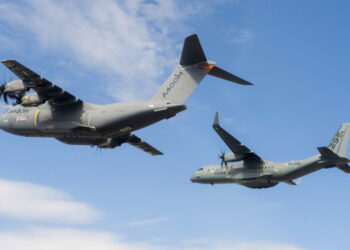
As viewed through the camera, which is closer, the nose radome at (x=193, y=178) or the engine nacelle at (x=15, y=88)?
the engine nacelle at (x=15, y=88)

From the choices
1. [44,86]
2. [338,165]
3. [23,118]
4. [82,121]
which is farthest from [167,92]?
[338,165]

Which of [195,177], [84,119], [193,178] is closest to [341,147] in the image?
[195,177]

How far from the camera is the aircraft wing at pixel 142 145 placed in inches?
1096

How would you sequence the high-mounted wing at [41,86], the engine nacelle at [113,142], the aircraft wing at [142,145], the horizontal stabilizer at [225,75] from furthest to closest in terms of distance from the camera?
the aircraft wing at [142,145]
the engine nacelle at [113,142]
the horizontal stabilizer at [225,75]
the high-mounted wing at [41,86]

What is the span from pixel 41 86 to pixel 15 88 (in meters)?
1.70

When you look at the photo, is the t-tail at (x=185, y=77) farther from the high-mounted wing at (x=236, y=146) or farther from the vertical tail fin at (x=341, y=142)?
the vertical tail fin at (x=341, y=142)

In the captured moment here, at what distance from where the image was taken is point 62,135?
933 inches

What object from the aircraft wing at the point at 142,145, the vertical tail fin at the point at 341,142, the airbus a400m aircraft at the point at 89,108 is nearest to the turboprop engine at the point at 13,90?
the airbus a400m aircraft at the point at 89,108

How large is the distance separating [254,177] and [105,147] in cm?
1384

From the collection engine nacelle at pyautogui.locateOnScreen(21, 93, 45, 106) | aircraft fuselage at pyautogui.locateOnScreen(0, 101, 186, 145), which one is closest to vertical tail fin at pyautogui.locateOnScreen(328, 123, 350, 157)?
aircraft fuselage at pyautogui.locateOnScreen(0, 101, 186, 145)

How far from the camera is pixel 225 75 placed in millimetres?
23141

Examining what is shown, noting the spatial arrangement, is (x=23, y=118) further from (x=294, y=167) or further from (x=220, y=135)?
(x=294, y=167)

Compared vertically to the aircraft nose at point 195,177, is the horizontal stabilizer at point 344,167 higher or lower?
lower

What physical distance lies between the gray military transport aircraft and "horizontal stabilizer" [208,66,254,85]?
1109cm
